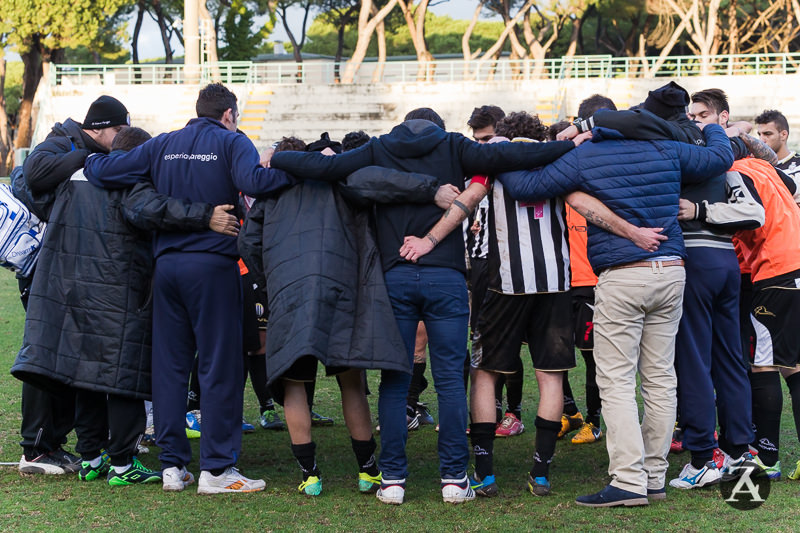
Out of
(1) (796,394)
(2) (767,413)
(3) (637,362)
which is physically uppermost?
(3) (637,362)

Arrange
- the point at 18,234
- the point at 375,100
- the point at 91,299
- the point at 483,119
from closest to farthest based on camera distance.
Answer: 1. the point at 91,299
2. the point at 18,234
3. the point at 483,119
4. the point at 375,100

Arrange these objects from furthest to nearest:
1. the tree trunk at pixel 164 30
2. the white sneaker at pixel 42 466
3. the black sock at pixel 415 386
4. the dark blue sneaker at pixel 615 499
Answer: the tree trunk at pixel 164 30, the black sock at pixel 415 386, the white sneaker at pixel 42 466, the dark blue sneaker at pixel 615 499

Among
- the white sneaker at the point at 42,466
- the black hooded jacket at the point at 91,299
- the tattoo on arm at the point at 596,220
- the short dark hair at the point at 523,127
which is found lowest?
the white sneaker at the point at 42,466

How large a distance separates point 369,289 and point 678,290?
161cm

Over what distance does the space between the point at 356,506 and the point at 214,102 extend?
2384 mm

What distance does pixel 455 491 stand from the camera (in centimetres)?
481

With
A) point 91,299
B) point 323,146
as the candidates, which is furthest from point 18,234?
point 323,146

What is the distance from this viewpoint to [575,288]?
20.7 ft

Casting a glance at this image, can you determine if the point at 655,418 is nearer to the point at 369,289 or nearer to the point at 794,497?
the point at 794,497

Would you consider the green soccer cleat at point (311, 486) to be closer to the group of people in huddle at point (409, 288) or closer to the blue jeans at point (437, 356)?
the group of people in huddle at point (409, 288)

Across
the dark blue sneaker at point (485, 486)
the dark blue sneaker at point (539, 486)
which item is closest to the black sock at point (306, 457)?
the dark blue sneaker at point (485, 486)

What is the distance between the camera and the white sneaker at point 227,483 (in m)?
5.01

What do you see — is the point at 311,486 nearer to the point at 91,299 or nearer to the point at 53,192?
the point at 91,299

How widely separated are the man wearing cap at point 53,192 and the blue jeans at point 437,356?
79.8 inches
